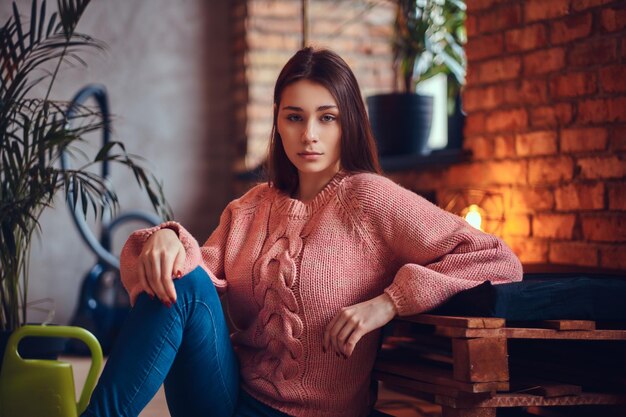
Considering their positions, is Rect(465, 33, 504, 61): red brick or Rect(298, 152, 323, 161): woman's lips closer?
Rect(298, 152, 323, 161): woman's lips

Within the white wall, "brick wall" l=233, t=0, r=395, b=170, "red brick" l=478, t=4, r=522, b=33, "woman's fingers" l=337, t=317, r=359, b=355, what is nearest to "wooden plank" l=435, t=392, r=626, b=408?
"woman's fingers" l=337, t=317, r=359, b=355

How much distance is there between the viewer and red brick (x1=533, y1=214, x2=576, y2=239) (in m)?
2.68

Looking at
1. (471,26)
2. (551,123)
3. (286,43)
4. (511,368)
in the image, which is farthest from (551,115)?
(286,43)

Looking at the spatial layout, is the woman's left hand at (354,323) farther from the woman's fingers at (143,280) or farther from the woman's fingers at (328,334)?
the woman's fingers at (143,280)

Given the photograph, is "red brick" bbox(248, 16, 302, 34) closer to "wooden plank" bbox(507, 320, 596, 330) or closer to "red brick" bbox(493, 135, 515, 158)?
"red brick" bbox(493, 135, 515, 158)

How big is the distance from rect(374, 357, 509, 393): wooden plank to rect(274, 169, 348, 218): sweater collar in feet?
1.34

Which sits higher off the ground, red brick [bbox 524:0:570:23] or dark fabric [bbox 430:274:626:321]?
red brick [bbox 524:0:570:23]

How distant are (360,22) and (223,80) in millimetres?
828

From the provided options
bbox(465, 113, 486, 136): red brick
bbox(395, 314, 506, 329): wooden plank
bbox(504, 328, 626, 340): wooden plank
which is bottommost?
bbox(504, 328, 626, 340): wooden plank

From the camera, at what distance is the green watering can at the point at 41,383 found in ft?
6.85

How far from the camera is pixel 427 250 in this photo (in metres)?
1.89

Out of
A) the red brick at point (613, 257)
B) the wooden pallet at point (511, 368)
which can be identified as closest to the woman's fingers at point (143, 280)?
the wooden pallet at point (511, 368)

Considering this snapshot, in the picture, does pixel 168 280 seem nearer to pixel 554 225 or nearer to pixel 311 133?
pixel 311 133

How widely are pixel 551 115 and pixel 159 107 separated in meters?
2.51
